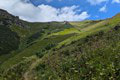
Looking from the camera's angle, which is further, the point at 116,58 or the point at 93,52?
the point at 93,52

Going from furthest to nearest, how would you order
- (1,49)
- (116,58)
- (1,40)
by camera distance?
(1,40) < (1,49) < (116,58)

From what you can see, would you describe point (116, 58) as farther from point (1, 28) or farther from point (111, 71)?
point (1, 28)

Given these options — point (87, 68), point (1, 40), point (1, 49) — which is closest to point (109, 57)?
point (87, 68)

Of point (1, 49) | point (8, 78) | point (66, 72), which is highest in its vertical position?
point (66, 72)

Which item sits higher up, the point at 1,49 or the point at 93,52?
the point at 93,52

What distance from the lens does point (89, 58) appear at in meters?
15.3

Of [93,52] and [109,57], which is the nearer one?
[109,57]

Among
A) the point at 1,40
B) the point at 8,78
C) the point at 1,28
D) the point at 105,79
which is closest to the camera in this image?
the point at 105,79

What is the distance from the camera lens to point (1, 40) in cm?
15525

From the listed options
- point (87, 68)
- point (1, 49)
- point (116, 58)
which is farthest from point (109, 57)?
point (1, 49)

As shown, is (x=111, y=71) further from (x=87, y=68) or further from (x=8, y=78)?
(x=8, y=78)

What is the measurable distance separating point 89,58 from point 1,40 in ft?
477

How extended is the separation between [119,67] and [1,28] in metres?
189

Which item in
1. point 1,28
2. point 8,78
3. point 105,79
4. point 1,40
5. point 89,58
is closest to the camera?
point 105,79
